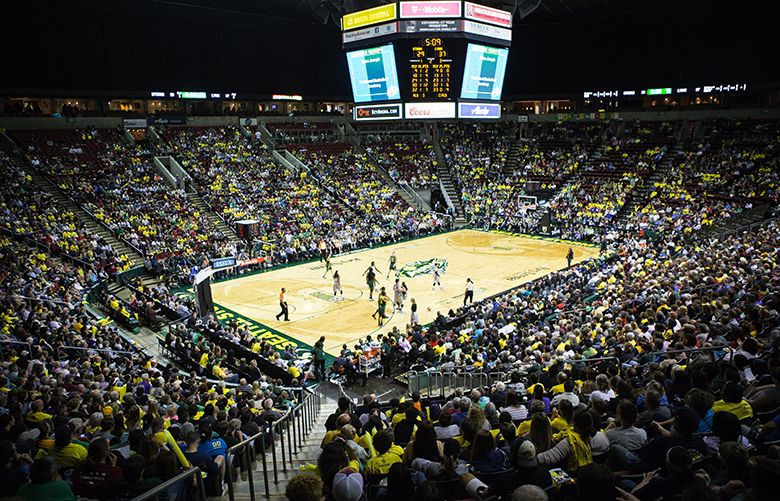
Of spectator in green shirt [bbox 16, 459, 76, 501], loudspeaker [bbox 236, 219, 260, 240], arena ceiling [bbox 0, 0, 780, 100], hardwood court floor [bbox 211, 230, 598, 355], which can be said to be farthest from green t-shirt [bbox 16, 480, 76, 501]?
arena ceiling [bbox 0, 0, 780, 100]

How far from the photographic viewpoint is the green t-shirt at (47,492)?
14.3 feet

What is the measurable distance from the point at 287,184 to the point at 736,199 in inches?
1199

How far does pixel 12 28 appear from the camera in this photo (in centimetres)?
3416

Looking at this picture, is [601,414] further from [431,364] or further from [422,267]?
[422,267]

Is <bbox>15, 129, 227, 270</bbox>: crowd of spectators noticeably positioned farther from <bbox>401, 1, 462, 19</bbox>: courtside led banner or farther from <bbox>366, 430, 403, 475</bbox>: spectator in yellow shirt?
<bbox>366, 430, 403, 475</bbox>: spectator in yellow shirt

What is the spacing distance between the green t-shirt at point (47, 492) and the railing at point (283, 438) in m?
1.43

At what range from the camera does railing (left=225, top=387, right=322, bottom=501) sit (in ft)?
20.0

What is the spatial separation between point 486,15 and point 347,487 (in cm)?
3171

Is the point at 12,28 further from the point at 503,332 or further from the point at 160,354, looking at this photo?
the point at 503,332

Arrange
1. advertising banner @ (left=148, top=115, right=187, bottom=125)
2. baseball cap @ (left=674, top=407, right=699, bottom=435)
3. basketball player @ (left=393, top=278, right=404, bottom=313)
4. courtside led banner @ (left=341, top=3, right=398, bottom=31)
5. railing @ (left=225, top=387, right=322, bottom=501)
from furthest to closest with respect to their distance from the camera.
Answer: advertising banner @ (left=148, top=115, right=187, bottom=125)
courtside led banner @ (left=341, top=3, right=398, bottom=31)
basketball player @ (left=393, top=278, right=404, bottom=313)
railing @ (left=225, top=387, right=322, bottom=501)
baseball cap @ (left=674, top=407, right=699, bottom=435)

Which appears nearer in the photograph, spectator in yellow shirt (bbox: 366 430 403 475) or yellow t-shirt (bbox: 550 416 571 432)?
spectator in yellow shirt (bbox: 366 430 403 475)

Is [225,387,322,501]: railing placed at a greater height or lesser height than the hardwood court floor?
greater

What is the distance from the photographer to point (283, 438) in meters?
7.73

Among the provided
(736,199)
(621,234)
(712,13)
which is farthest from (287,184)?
(712,13)
